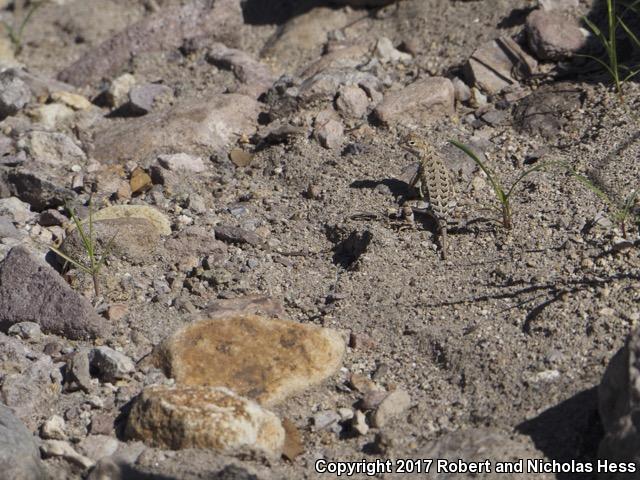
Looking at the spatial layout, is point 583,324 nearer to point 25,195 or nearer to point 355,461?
point 355,461

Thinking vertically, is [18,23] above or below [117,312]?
above

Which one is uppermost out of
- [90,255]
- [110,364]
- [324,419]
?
[90,255]

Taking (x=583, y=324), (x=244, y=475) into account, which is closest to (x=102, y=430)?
(x=244, y=475)

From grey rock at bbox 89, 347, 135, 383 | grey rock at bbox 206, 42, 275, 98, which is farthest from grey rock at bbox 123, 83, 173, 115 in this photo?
grey rock at bbox 89, 347, 135, 383

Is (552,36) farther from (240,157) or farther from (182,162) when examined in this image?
(182,162)

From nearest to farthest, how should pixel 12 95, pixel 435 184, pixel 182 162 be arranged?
1. pixel 435 184
2. pixel 182 162
3. pixel 12 95

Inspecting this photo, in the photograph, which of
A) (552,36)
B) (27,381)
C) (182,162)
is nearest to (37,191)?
(182,162)
